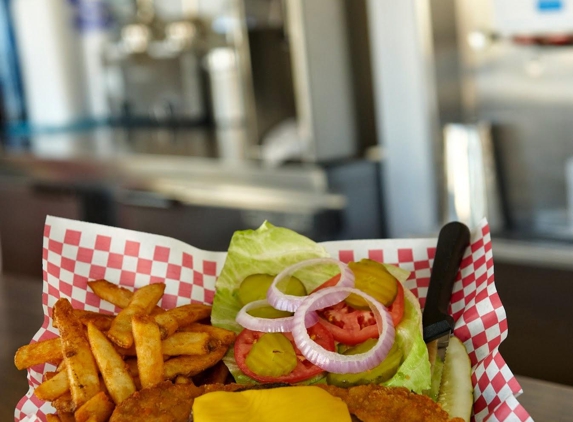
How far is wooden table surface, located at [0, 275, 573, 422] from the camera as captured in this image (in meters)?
1.19

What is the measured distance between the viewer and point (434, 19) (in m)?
3.34

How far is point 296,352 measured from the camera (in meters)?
1.18

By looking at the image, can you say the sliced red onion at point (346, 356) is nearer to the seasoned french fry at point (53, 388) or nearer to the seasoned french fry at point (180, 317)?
the seasoned french fry at point (180, 317)

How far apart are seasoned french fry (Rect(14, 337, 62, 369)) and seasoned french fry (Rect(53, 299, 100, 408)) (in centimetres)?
5

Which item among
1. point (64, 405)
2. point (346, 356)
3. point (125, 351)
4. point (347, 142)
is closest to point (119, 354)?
point (125, 351)

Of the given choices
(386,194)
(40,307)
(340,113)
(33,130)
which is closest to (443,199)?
(386,194)

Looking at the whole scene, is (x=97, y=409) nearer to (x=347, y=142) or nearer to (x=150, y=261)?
(x=150, y=261)

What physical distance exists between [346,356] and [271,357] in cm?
11

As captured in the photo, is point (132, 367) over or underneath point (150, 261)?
underneath

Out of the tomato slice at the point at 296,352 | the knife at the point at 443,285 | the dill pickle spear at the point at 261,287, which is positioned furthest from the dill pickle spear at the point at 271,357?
the knife at the point at 443,285

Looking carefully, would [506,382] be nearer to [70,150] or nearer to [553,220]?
[553,220]

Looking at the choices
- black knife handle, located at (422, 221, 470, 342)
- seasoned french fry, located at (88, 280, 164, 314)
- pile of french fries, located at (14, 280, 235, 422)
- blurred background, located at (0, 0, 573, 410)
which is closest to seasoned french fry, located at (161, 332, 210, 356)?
pile of french fries, located at (14, 280, 235, 422)

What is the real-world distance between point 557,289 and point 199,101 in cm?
366

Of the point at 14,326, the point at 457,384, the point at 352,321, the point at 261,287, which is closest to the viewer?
the point at 457,384
